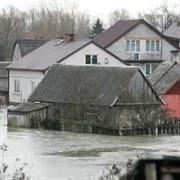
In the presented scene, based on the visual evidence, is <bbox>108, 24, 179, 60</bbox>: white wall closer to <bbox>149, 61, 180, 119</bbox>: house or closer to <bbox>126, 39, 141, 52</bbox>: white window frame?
<bbox>126, 39, 141, 52</bbox>: white window frame

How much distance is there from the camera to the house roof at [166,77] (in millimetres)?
40844

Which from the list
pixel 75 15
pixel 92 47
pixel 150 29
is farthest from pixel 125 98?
pixel 75 15

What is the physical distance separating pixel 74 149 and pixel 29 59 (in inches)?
907

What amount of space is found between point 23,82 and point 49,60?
3562 millimetres

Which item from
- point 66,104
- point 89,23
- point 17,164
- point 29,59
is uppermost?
point 89,23

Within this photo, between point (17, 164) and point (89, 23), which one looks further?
point (89, 23)

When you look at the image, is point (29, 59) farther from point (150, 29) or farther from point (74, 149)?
point (74, 149)

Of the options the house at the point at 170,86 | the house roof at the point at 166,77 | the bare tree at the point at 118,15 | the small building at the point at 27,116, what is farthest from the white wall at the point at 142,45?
the bare tree at the point at 118,15

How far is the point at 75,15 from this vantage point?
137 meters

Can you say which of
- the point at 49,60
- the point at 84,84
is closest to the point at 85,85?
the point at 84,84

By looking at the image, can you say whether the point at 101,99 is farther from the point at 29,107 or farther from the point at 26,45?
the point at 26,45

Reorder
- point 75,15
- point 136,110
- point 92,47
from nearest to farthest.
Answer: point 136,110 < point 92,47 < point 75,15

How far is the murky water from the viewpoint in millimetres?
19891

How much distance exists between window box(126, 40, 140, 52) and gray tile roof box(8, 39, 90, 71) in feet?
27.6
